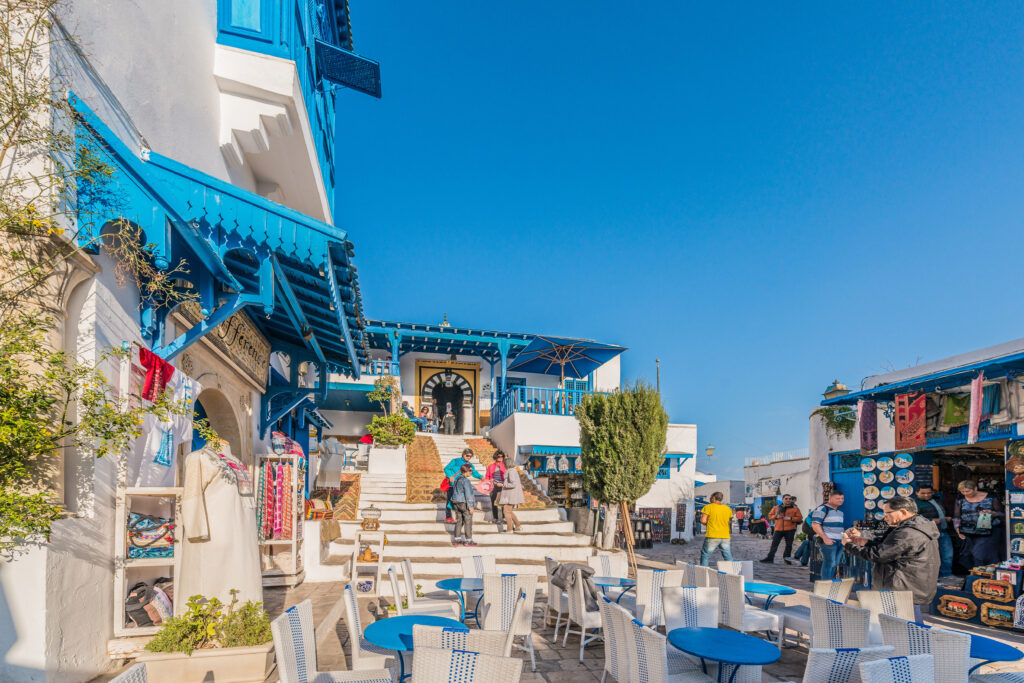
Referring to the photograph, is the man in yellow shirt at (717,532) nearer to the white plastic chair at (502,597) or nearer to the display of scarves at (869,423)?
the display of scarves at (869,423)

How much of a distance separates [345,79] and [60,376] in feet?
24.3

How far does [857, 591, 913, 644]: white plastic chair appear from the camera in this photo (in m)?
5.19

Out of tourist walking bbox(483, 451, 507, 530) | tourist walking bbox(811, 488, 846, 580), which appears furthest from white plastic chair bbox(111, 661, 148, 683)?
tourist walking bbox(811, 488, 846, 580)

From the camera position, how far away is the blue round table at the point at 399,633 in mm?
4145

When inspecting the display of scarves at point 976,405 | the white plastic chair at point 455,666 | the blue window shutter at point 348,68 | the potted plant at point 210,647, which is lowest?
the potted plant at point 210,647

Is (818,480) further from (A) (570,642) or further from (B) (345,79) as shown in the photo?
(B) (345,79)

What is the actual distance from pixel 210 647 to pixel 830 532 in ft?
27.6

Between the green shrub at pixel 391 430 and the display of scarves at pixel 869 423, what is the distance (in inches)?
399

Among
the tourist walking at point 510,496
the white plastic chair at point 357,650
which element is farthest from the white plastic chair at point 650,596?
the tourist walking at point 510,496

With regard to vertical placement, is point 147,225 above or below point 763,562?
above

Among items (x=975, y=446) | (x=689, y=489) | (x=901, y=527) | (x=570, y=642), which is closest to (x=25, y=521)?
(x=570, y=642)

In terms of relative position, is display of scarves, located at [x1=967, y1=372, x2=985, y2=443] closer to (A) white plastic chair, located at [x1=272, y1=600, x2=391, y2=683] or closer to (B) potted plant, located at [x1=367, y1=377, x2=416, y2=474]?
(A) white plastic chair, located at [x1=272, y1=600, x2=391, y2=683]

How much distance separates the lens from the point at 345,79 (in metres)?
9.58

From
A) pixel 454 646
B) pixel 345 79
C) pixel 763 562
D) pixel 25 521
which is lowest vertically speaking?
pixel 763 562
